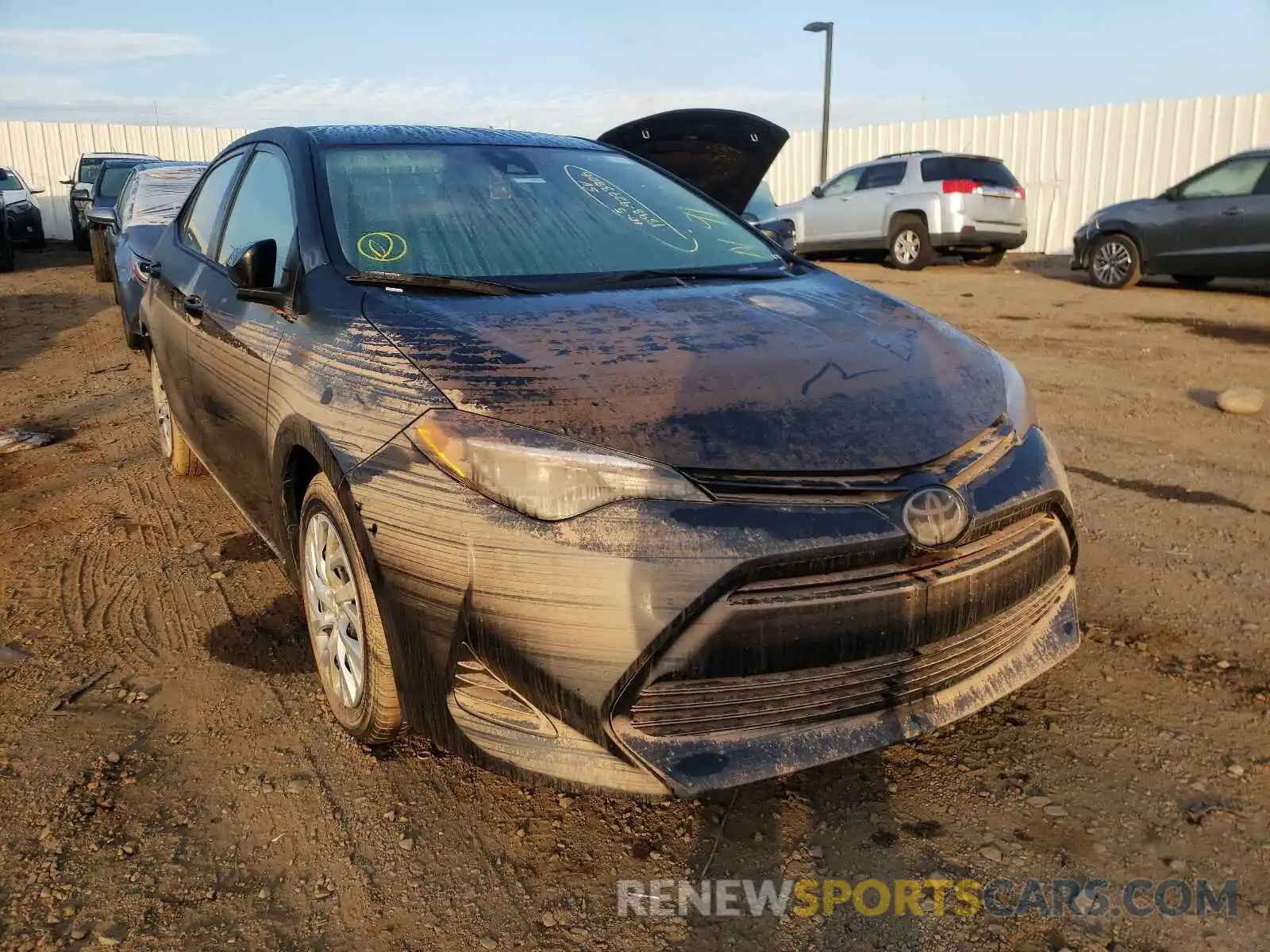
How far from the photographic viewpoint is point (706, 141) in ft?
17.6

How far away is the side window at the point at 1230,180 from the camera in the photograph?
10328 millimetres

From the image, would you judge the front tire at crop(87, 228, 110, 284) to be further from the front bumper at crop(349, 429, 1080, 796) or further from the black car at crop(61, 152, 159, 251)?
the front bumper at crop(349, 429, 1080, 796)

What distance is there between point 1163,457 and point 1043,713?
278 cm

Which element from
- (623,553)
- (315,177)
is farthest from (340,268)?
(623,553)

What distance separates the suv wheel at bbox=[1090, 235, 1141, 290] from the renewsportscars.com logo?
11116 mm

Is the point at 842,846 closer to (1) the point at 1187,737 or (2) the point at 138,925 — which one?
(1) the point at 1187,737

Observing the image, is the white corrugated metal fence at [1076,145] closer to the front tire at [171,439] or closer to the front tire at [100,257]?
the front tire at [100,257]

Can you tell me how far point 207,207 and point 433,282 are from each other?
6.46 feet

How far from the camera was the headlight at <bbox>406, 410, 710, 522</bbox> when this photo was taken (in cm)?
191

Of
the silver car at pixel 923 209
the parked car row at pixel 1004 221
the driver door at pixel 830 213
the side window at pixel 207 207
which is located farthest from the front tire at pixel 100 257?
the side window at pixel 207 207

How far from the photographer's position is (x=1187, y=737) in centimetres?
251

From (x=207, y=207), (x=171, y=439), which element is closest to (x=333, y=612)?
(x=207, y=207)

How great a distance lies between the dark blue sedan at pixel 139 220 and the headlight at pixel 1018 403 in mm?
3609

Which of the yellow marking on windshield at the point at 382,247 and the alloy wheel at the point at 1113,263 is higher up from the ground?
the yellow marking on windshield at the point at 382,247
